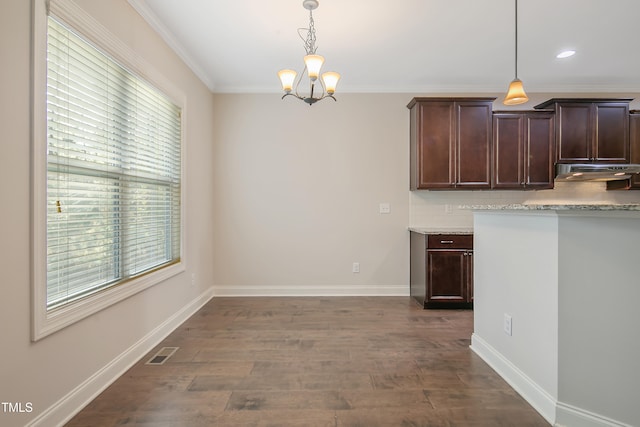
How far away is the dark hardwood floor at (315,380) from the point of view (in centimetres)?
183

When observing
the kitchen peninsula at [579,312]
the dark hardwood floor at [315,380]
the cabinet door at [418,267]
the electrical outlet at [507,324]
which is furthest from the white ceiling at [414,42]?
the dark hardwood floor at [315,380]

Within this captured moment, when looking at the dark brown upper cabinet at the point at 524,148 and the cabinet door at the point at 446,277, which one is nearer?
the cabinet door at the point at 446,277

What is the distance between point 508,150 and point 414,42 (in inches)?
71.5

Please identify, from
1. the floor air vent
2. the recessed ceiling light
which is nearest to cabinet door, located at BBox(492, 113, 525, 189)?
the recessed ceiling light

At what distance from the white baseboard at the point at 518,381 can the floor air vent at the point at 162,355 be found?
7.98 feet

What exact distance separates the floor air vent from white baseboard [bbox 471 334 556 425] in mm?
2433

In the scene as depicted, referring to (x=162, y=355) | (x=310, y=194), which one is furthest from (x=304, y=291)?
(x=162, y=355)

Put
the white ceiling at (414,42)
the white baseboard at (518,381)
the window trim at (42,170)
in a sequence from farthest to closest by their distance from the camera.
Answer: the white ceiling at (414,42) < the white baseboard at (518,381) < the window trim at (42,170)

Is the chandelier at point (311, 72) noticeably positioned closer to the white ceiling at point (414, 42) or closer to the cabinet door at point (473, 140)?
the white ceiling at point (414, 42)

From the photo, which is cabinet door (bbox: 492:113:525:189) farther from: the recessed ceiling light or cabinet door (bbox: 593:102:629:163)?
cabinet door (bbox: 593:102:629:163)

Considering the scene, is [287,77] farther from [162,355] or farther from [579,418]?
[579,418]

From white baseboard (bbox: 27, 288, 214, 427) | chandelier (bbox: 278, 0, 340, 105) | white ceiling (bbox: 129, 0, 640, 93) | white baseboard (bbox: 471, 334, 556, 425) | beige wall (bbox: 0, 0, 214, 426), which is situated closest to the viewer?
beige wall (bbox: 0, 0, 214, 426)

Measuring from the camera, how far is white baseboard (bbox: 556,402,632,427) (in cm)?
163

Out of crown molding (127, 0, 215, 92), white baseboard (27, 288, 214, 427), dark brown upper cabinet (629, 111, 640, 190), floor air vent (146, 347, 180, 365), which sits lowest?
floor air vent (146, 347, 180, 365)
